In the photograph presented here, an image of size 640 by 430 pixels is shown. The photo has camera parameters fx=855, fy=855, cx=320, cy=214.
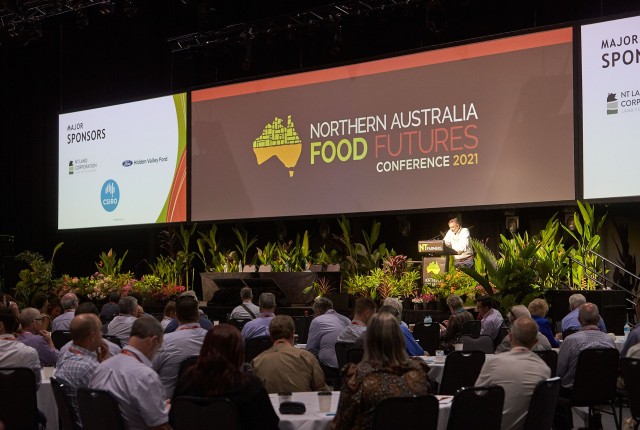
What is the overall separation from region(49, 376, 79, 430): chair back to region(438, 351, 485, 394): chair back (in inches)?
89.7

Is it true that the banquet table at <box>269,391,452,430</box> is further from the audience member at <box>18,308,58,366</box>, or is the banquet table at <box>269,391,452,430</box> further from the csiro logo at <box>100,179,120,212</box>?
the csiro logo at <box>100,179,120,212</box>

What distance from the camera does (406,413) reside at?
132 inches

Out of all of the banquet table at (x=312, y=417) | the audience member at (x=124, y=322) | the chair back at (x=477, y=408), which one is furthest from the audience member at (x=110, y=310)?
the chair back at (x=477, y=408)

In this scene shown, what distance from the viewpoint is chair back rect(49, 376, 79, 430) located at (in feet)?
13.1

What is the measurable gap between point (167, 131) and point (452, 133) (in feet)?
16.7

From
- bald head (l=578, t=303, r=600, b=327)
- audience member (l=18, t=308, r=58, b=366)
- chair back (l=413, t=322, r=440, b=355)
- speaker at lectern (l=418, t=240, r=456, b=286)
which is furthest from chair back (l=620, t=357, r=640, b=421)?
speaker at lectern (l=418, t=240, r=456, b=286)

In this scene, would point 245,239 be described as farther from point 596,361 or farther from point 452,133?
point 596,361

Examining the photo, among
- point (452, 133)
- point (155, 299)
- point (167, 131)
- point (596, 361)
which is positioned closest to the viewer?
point (596, 361)

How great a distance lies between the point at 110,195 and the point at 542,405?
11796 millimetres

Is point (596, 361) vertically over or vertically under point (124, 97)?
under

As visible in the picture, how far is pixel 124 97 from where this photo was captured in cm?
1558

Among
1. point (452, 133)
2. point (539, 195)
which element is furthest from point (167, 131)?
point (539, 195)

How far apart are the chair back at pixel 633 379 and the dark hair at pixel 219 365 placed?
2627 mm

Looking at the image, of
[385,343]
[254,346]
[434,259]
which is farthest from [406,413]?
[434,259]
